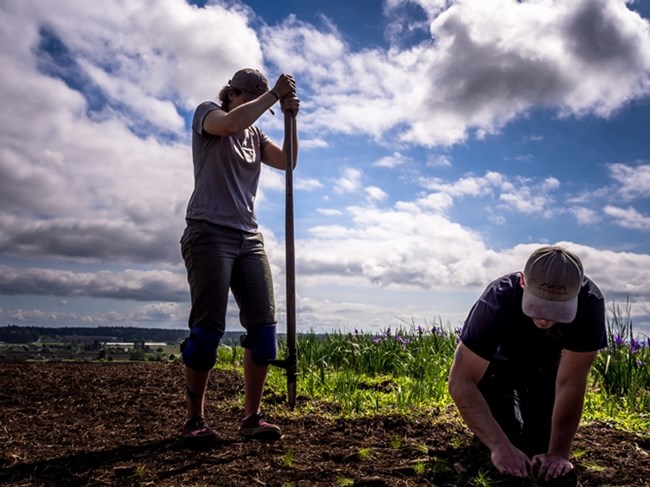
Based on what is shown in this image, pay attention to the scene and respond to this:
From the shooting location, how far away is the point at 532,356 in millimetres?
3441

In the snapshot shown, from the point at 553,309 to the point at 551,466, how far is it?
816 mm

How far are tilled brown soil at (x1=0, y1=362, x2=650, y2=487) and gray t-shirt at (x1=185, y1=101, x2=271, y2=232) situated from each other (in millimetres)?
1430

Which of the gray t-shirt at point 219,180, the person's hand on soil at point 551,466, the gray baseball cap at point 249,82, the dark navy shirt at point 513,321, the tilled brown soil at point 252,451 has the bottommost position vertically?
the tilled brown soil at point 252,451

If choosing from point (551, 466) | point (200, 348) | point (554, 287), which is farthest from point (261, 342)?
point (554, 287)

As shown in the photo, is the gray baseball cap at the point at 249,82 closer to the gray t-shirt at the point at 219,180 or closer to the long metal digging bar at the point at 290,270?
the gray t-shirt at the point at 219,180

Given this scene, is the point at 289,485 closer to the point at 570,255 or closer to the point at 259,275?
the point at 259,275

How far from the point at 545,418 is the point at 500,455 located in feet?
2.34

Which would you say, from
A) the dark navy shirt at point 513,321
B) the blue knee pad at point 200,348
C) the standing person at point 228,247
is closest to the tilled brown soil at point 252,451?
the standing person at point 228,247

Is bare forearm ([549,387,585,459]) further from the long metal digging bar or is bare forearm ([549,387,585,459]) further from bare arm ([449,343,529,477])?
the long metal digging bar

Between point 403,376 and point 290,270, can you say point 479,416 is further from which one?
point 403,376

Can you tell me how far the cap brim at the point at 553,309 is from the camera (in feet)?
9.00

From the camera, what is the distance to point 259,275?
4.05 meters

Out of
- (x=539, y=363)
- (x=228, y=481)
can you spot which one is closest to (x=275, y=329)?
(x=228, y=481)

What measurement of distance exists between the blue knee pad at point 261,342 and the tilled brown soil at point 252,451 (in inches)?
21.2
